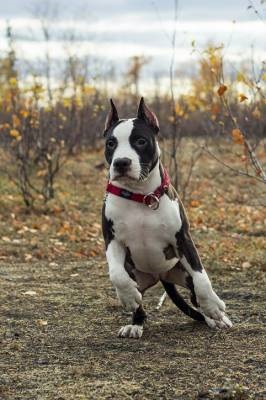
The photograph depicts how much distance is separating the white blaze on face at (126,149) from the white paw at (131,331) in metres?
1.05

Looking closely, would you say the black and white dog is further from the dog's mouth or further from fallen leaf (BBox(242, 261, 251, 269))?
fallen leaf (BBox(242, 261, 251, 269))

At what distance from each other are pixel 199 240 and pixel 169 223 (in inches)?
173

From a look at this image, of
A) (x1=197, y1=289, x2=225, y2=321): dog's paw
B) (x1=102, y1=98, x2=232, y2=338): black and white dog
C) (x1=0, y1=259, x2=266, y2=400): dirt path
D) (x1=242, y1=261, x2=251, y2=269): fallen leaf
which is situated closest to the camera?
(x1=0, y1=259, x2=266, y2=400): dirt path

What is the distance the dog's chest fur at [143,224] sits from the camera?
14.2ft

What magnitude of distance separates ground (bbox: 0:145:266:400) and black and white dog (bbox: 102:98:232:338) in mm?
307

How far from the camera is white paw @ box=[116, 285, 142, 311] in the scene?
423 cm

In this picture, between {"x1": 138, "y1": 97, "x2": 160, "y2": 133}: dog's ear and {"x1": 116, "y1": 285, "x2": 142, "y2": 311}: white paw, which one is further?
{"x1": 138, "y1": 97, "x2": 160, "y2": 133}: dog's ear

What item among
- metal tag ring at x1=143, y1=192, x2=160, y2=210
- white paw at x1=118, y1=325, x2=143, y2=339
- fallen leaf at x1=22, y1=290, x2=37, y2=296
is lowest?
fallen leaf at x1=22, y1=290, x2=37, y2=296

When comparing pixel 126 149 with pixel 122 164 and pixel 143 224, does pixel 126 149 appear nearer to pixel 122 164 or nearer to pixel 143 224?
pixel 122 164

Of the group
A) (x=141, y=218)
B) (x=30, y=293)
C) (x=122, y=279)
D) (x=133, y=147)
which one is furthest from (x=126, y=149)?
(x=30, y=293)

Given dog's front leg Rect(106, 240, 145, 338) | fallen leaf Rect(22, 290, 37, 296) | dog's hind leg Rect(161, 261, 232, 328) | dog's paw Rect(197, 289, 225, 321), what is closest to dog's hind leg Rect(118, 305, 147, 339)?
dog's front leg Rect(106, 240, 145, 338)

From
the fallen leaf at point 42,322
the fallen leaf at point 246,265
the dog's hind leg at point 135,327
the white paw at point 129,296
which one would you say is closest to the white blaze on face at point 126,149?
the white paw at point 129,296

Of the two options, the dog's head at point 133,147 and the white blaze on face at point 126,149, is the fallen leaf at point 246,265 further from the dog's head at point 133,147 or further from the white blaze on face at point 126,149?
the white blaze on face at point 126,149

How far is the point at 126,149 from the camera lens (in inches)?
167
